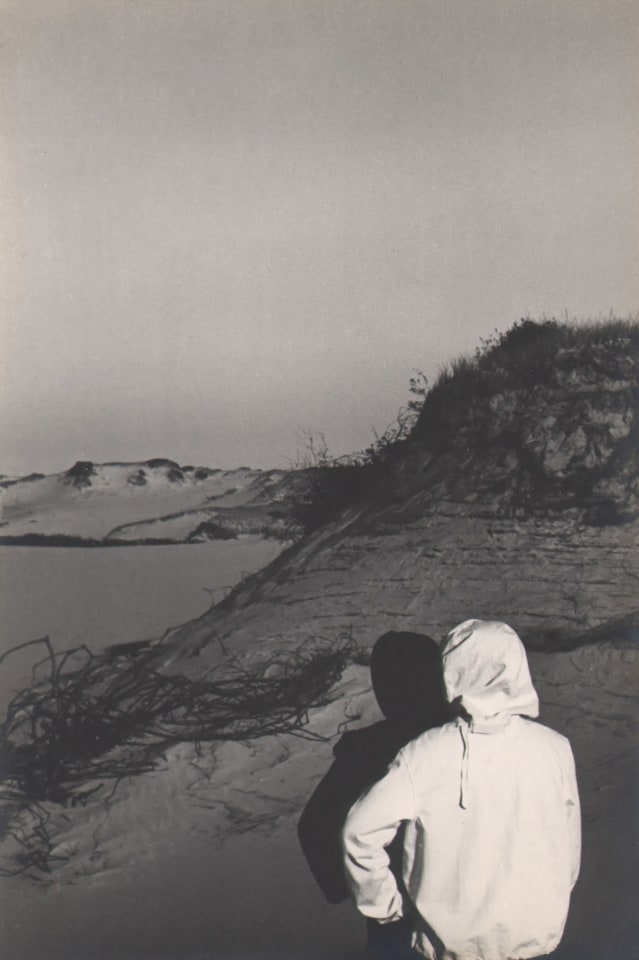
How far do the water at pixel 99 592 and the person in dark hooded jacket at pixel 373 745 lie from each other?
57 centimetres

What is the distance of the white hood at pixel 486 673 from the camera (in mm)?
1869

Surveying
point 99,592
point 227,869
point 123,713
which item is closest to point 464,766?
point 227,869

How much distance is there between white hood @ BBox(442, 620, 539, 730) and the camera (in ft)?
6.13

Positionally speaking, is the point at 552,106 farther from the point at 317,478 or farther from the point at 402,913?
the point at 402,913

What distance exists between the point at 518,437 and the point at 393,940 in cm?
160

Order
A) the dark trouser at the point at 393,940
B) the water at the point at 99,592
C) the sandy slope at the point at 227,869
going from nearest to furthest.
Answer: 1. the dark trouser at the point at 393,940
2. the sandy slope at the point at 227,869
3. the water at the point at 99,592

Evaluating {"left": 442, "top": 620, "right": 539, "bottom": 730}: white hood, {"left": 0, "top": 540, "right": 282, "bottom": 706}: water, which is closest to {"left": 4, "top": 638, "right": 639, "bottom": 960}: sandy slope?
{"left": 0, "top": 540, "right": 282, "bottom": 706}: water

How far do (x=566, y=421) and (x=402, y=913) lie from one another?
1.69 m

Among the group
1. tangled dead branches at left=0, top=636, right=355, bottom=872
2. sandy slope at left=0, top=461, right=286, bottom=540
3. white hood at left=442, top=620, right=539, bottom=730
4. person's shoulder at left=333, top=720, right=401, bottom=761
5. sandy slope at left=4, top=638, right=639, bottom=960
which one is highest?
sandy slope at left=0, top=461, right=286, bottom=540

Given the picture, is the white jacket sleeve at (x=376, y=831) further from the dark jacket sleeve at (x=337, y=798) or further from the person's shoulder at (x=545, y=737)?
the dark jacket sleeve at (x=337, y=798)

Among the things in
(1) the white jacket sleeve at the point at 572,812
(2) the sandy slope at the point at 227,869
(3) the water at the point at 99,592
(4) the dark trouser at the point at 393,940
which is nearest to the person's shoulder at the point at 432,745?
(1) the white jacket sleeve at the point at 572,812

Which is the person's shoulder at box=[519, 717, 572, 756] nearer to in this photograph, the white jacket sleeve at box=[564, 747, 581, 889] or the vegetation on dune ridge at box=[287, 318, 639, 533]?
the white jacket sleeve at box=[564, 747, 581, 889]

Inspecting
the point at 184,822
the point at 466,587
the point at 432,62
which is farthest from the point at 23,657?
the point at 432,62

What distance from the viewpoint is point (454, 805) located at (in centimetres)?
194
